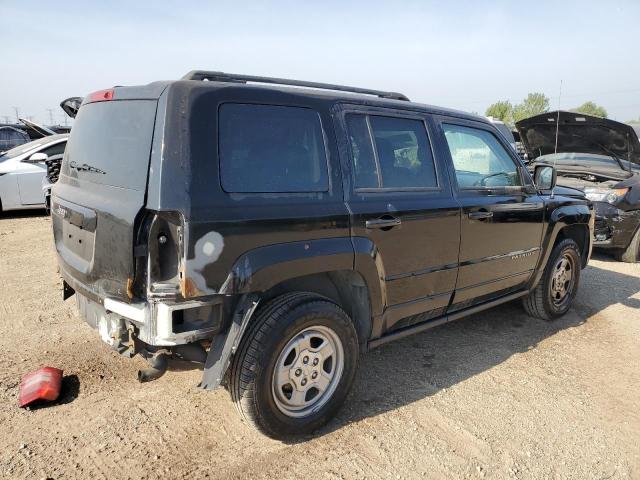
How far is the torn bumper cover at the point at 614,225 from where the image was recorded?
707 cm

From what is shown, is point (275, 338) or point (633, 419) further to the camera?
point (633, 419)

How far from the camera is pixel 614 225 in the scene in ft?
23.3

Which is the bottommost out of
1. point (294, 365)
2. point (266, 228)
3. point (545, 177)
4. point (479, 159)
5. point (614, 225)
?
point (294, 365)

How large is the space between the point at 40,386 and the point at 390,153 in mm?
2671

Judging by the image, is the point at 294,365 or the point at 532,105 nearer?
A: the point at 294,365

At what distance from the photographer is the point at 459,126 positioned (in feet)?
12.5

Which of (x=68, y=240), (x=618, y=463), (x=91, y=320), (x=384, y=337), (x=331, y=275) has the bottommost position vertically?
(x=618, y=463)

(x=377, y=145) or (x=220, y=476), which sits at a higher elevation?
(x=377, y=145)

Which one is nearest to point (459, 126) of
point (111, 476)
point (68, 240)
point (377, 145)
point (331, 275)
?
point (377, 145)

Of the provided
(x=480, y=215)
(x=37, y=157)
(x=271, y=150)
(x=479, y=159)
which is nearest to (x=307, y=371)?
(x=271, y=150)

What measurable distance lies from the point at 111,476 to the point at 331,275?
1.57 meters

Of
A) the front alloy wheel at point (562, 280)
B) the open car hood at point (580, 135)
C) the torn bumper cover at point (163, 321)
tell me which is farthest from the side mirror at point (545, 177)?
the torn bumper cover at point (163, 321)

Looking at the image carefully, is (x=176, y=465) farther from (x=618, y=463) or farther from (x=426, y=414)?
(x=618, y=463)

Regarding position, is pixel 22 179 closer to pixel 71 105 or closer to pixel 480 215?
pixel 71 105
